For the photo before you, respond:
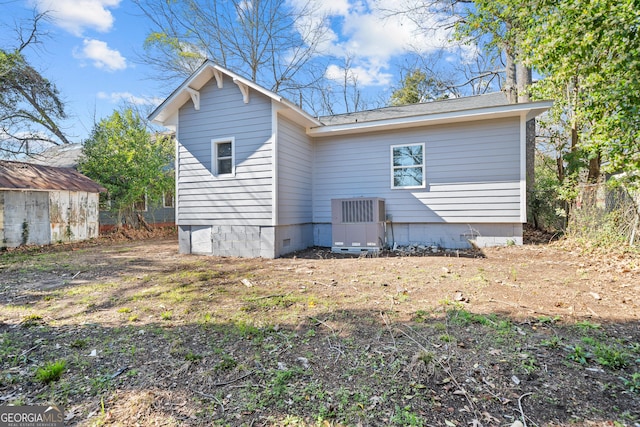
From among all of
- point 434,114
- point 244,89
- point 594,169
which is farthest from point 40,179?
point 594,169

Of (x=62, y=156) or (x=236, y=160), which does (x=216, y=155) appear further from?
(x=62, y=156)

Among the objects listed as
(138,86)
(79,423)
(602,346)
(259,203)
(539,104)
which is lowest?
(79,423)

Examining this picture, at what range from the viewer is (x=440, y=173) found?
290 inches

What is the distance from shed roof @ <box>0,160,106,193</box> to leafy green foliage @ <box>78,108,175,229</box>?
91 cm

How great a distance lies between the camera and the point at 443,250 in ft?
23.6

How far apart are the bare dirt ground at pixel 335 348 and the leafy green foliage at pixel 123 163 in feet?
26.2

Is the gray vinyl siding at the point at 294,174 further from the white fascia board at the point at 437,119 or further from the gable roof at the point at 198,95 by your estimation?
the white fascia board at the point at 437,119

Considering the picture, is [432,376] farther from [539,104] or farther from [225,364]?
[539,104]

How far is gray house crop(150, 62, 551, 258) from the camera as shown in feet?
22.4

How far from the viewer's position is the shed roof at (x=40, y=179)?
8.52m

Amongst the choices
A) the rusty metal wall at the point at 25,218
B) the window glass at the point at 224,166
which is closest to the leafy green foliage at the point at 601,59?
the window glass at the point at 224,166

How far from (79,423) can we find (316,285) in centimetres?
300

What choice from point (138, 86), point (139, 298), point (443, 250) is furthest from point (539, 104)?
point (138, 86)

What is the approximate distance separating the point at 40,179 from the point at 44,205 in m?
0.86
